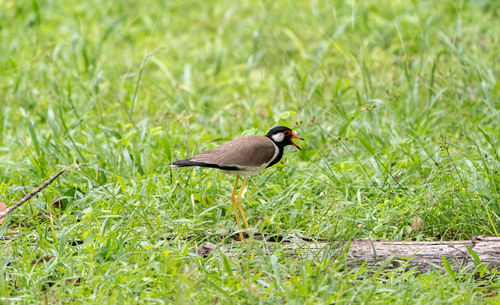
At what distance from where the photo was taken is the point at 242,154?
3812 mm

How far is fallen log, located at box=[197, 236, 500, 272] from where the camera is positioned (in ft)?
11.6

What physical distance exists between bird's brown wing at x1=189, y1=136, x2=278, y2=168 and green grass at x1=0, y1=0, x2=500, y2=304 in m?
0.42

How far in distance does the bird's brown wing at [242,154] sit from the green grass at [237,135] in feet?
1.36

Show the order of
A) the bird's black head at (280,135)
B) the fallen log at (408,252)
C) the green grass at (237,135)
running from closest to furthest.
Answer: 1. the green grass at (237,135)
2. the fallen log at (408,252)
3. the bird's black head at (280,135)

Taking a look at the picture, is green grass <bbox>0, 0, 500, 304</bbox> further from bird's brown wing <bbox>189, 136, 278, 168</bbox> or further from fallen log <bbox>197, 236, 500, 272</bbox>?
bird's brown wing <bbox>189, 136, 278, 168</bbox>

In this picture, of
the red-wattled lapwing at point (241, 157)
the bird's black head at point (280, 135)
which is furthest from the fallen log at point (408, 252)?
the bird's black head at point (280, 135)

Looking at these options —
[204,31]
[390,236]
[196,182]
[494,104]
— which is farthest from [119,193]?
[204,31]

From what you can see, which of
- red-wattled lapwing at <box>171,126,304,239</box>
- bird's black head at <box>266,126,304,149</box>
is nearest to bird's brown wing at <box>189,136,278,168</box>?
red-wattled lapwing at <box>171,126,304,239</box>

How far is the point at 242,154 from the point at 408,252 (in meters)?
1.10

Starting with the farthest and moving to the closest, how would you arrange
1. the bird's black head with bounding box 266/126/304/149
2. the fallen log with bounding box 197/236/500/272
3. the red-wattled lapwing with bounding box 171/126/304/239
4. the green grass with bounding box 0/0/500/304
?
the bird's black head with bounding box 266/126/304/149 < the red-wattled lapwing with bounding box 171/126/304/239 < the fallen log with bounding box 197/236/500/272 < the green grass with bounding box 0/0/500/304

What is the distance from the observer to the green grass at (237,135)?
11.2ft

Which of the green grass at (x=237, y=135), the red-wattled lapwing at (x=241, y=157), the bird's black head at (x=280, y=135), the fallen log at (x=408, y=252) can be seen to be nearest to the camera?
the green grass at (x=237, y=135)

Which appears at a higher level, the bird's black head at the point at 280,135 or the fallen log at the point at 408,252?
the bird's black head at the point at 280,135

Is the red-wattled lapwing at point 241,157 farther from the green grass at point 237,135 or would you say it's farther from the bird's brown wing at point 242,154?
the green grass at point 237,135
